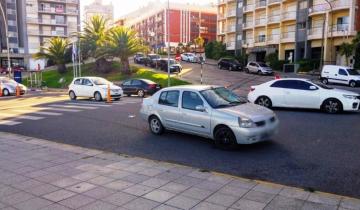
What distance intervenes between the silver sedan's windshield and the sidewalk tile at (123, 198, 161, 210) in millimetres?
3989

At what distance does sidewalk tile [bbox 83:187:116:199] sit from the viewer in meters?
5.20

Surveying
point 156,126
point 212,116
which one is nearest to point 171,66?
point 156,126

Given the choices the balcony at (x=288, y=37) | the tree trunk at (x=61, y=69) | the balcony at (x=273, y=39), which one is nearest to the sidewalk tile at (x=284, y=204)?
the balcony at (x=288, y=37)

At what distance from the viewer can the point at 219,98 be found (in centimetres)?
889

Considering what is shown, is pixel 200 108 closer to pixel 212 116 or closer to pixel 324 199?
pixel 212 116

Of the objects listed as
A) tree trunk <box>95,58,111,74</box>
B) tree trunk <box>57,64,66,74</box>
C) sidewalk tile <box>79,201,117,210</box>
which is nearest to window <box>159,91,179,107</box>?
sidewalk tile <box>79,201,117,210</box>

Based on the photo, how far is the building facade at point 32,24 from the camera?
74.4 m

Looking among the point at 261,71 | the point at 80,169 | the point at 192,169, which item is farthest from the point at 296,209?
the point at 261,71

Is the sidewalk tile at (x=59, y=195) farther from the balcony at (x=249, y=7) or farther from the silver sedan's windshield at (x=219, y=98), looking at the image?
the balcony at (x=249, y=7)

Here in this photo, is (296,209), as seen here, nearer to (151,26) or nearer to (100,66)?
(100,66)

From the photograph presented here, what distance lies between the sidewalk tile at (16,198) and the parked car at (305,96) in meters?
11.5

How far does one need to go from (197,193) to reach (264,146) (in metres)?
3.74

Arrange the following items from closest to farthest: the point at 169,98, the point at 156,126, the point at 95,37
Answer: the point at 169,98 → the point at 156,126 → the point at 95,37

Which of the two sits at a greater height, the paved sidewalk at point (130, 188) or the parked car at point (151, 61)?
the parked car at point (151, 61)
